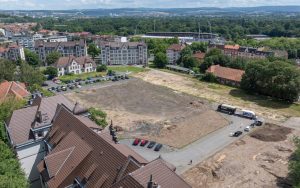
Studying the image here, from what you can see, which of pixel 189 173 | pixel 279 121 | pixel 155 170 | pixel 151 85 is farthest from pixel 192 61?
pixel 155 170

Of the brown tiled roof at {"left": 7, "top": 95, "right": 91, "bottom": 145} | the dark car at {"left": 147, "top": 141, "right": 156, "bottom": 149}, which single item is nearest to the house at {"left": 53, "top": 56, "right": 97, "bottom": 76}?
the dark car at {"left": 147, "top": 141, "right": 156, "bottom": 149}

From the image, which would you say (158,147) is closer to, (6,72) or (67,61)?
(6,72)

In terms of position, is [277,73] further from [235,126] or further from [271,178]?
[271,178]

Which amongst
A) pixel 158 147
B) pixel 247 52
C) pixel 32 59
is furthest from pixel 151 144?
pixel 247 52

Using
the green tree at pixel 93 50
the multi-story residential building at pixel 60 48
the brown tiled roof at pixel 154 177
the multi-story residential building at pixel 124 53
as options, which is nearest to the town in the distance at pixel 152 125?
the brown tiled roof at pixel 154 177

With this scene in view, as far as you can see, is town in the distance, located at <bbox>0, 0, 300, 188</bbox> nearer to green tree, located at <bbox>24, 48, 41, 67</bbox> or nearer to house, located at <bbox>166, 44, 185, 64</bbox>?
green tree, located at <bbox>24, 48, 41, 67</bbox>

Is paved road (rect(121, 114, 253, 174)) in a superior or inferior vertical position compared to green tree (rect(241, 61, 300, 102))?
inferior
